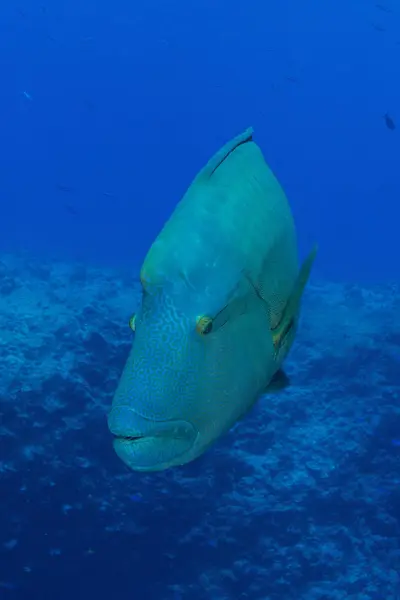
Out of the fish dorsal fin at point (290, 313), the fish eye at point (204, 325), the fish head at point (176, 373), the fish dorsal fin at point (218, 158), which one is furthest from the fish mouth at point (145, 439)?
the fish dorsal fin at point (218, 158)

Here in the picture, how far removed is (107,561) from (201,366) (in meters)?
6.12

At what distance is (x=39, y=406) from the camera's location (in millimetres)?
8375

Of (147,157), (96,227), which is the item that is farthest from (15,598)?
(147,157)

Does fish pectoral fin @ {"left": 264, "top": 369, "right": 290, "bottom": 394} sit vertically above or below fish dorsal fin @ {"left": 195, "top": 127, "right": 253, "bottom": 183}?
below

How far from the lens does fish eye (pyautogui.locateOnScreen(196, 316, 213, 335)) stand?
1.28 metres

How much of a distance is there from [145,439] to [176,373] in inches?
6.1

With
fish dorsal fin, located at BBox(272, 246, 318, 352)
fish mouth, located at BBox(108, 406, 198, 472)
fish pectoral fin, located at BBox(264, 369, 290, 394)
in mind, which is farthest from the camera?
fish pectoral fin, located at BBox(264, 369, 290, 394)

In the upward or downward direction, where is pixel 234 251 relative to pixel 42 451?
upward

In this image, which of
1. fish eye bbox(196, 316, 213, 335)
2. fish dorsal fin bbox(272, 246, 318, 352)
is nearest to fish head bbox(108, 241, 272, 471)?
fish eye bbox(196, 316, 213, 335)

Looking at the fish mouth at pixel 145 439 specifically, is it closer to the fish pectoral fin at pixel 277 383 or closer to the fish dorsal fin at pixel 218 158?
the fish pectoral fin at pixel 277 383

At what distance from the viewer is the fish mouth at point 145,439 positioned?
123 centimetres

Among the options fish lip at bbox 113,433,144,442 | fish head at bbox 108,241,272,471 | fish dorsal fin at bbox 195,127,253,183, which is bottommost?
fish lip at bbox 113,433,144,442

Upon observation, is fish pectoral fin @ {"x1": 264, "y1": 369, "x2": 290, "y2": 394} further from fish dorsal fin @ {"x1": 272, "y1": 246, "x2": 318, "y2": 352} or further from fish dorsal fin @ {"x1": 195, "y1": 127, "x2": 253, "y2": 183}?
fish dorsal fin @ {"x1": 195, "y1": 127, "x2": 253, "y2": 183}

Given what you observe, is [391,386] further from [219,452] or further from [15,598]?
[15,598]
